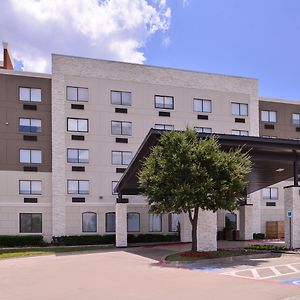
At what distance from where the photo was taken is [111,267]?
18.6 metres

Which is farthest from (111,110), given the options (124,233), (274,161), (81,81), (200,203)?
(200,203)

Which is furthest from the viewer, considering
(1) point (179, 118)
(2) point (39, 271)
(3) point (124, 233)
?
(1) point (179, 118)

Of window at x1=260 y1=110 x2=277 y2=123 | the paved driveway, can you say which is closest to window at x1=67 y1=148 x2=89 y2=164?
the paved driveway

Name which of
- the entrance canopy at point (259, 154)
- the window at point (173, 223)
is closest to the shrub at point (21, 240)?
the entrance canopy at point (259, 154)

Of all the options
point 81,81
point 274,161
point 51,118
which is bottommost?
point 274,161

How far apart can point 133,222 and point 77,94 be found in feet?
36.1

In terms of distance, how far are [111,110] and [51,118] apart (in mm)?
4743

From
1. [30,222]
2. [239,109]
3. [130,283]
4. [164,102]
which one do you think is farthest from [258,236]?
[130,283]

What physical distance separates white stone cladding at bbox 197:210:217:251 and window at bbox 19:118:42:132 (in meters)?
16.6

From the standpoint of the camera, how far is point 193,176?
65.3 feet

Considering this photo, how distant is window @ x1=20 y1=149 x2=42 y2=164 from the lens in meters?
34.7

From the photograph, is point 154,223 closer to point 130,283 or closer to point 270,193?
point 270,193

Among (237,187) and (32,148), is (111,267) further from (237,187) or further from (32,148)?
Result: (32,148)

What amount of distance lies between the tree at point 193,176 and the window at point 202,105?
18.5m
